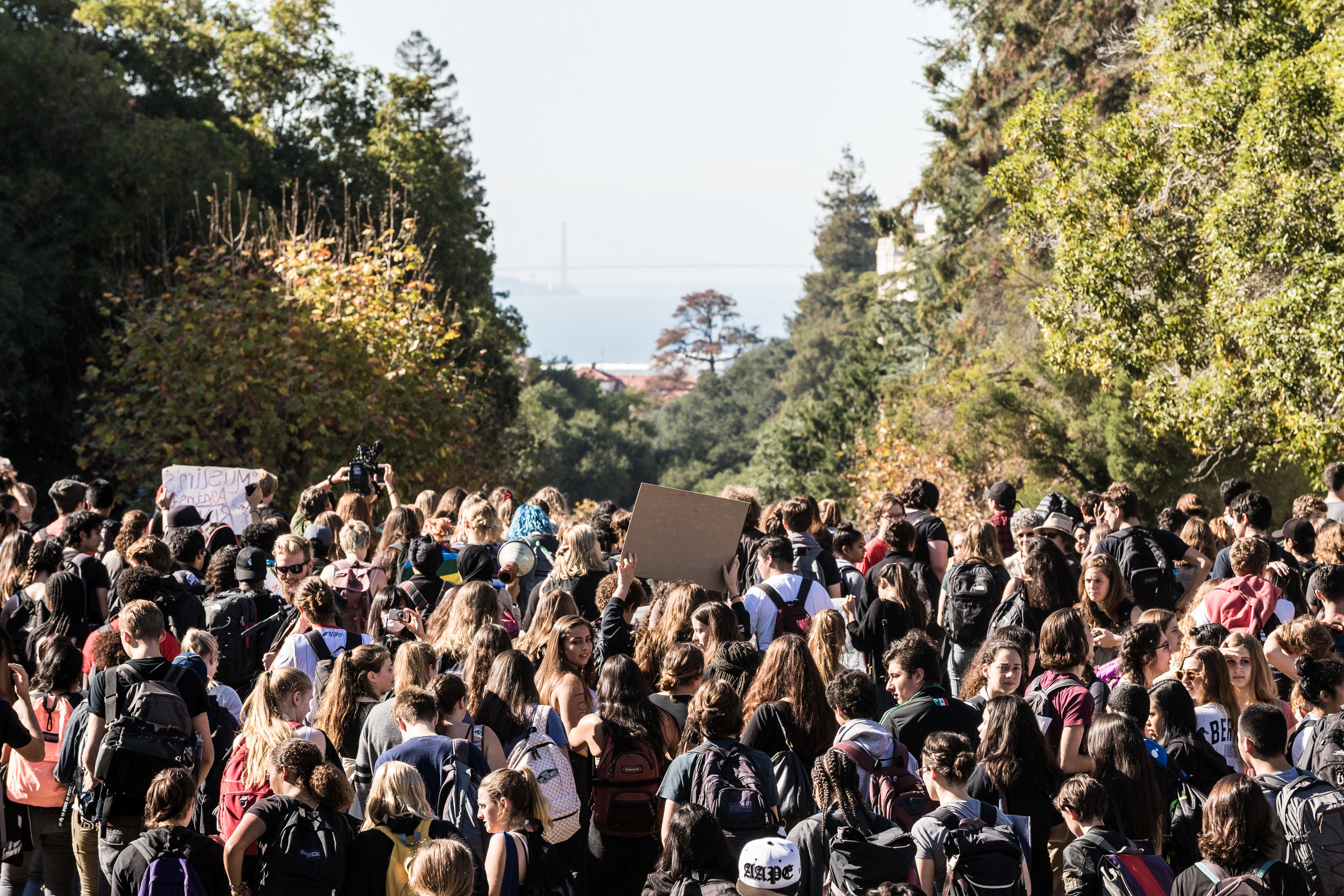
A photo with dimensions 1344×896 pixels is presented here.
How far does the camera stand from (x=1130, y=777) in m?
4.56

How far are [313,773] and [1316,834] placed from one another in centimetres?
355

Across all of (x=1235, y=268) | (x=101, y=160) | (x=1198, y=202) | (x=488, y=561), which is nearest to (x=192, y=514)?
(x=488, y=561)

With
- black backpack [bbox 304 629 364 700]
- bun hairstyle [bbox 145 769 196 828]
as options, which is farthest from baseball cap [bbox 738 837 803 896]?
black backpack [bbox 304 629 364 700]

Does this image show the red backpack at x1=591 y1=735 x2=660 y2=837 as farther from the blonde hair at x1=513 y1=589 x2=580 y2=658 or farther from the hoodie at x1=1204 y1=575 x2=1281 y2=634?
the hoodie at x1=1204 y1=575 x2=1281 y2=634

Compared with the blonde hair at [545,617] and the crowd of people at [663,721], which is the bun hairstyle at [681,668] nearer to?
the crowd of people at [663,721]

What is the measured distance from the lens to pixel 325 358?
15.9 m

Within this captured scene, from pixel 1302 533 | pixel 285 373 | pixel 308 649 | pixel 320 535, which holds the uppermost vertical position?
pixel 285 373

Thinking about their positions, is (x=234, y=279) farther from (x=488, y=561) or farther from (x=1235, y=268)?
(x=1235, y=268)

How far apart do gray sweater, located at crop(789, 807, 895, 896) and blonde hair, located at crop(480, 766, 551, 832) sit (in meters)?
0.90

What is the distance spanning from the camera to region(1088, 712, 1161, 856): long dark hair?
4.54 meters

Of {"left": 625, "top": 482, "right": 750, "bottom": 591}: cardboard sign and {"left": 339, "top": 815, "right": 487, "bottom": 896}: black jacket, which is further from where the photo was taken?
{"left": 625, "top": 482, "right": 750, "bottom": 591}: cardboard sign

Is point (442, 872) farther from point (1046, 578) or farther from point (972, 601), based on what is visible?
point (972, 601)

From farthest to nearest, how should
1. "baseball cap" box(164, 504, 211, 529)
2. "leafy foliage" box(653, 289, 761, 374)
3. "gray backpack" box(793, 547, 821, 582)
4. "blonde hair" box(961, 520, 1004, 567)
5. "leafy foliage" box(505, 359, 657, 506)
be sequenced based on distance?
"leafy foliage" box(653, 289, 761, 374)
"leafy foliage" box(505, 359, 657, 506)
"baseball cap" box(164, 504, 211, 529)
"gray backpack" box(793, 547, 821, 582)
"blonde hair" box(961, 520, 1004, 567)

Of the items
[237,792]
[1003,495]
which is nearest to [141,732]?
[237,792]
